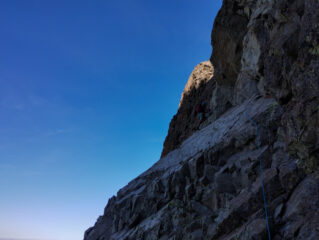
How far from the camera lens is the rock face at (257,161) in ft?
20.0

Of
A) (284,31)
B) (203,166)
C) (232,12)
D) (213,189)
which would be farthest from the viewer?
(232,12)

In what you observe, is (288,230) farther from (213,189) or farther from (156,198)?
(156,198)

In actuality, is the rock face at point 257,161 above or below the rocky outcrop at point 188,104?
below

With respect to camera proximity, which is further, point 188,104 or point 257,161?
point 188,104

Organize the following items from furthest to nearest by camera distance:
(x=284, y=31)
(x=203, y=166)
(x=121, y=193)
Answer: (x=121, y=193) → (x=203, y=166) → (x=284, y=31)

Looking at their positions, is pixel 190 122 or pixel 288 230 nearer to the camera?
pixel 288 230

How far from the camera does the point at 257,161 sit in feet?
30.4

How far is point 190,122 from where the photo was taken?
1224 inches

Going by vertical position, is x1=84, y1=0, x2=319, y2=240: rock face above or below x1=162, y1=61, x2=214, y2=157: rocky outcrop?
below

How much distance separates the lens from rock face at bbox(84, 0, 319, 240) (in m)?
6.09

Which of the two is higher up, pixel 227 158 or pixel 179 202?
pixel 227 158

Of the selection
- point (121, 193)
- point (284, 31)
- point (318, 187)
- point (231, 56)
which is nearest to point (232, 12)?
point (231, 56)

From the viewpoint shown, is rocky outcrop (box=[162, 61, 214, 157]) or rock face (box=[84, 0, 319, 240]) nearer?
rock face (box=[84, 0, 319, 240])

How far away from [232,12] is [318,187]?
16.6 m
